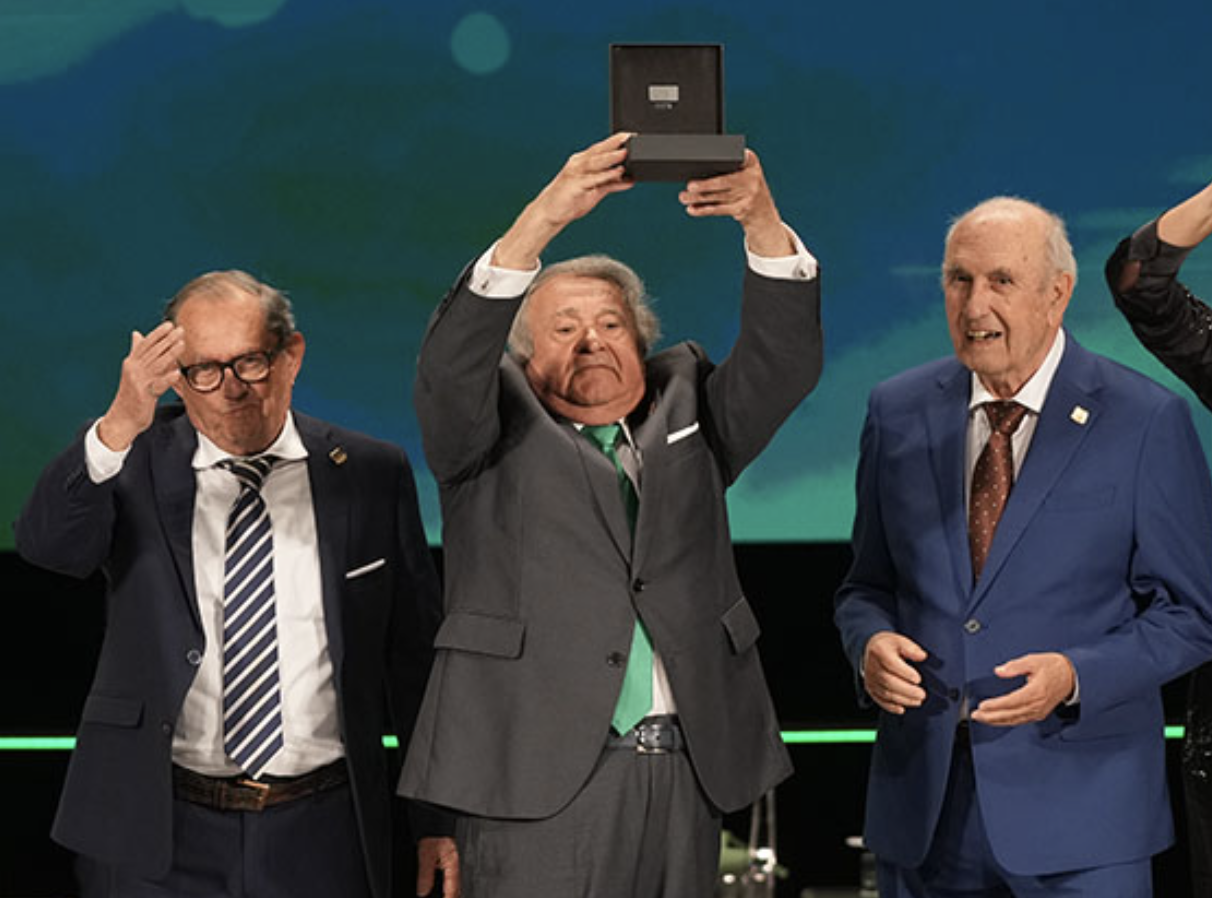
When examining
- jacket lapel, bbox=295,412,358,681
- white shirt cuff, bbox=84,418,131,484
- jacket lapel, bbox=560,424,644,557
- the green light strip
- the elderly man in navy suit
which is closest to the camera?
jacket lapel, bbox=560,424,644,557

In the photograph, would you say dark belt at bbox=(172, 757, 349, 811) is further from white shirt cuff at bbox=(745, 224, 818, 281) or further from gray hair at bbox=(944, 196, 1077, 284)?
gray hair at bbox=(944, 196, 1077, 284)

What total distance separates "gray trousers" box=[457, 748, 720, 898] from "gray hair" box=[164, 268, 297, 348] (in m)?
0.93

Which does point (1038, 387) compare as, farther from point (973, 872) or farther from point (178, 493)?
point (178, 493)

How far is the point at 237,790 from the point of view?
3.00 m

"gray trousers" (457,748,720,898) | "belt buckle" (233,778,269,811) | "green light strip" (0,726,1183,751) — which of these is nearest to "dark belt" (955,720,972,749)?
"gray trousers" (457,748,720,898)

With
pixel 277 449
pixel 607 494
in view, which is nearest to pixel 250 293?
pixel 277 449

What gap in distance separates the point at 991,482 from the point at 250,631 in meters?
1.22

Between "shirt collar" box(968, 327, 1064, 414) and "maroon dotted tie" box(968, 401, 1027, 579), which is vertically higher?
"shirt collar" box(968, 327, 1064, 414)

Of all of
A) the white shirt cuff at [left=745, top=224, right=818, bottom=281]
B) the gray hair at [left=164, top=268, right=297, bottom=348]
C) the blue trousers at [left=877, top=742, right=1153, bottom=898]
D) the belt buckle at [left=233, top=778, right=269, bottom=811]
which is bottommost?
the blue trousers at [left=877, top=742, right=1153, bottom=898]

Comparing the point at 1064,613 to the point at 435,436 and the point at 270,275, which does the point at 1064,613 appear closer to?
the point at 435,436

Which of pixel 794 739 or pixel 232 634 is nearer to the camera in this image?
pixel 232 634

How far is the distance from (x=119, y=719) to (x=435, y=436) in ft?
2.41

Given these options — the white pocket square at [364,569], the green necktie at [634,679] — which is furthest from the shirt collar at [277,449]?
the green necktie at [634,679]

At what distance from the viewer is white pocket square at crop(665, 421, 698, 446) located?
2.83m
